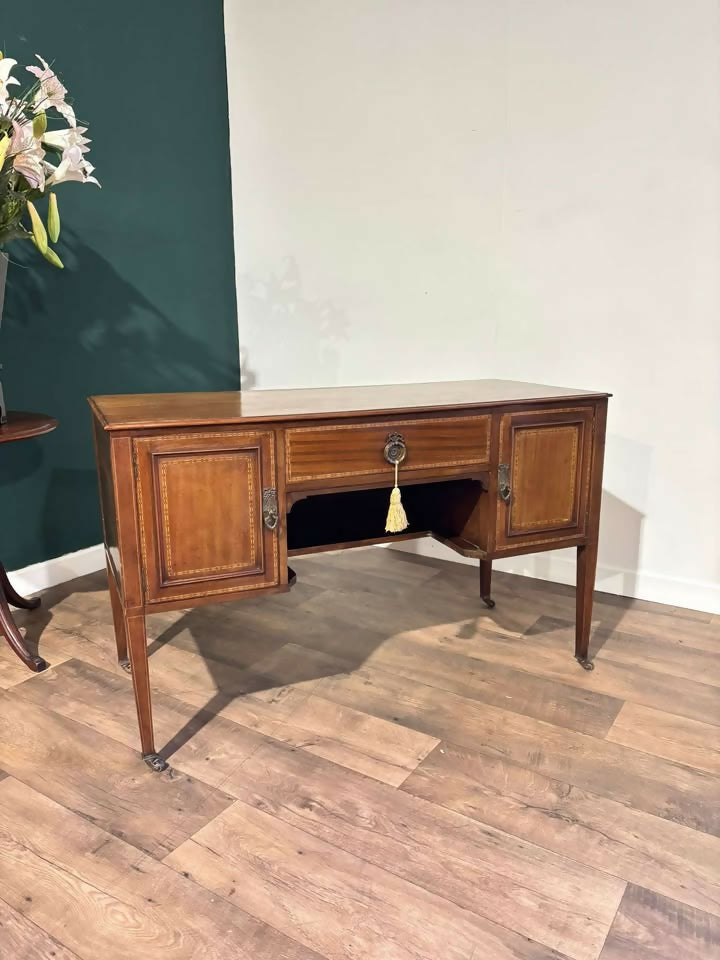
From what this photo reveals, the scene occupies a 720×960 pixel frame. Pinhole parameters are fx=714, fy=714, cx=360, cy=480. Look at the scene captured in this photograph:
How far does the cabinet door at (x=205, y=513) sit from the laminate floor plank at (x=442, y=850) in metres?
0.41

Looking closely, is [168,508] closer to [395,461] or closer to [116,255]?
[395,461]

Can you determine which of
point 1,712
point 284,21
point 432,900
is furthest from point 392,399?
point 284,21

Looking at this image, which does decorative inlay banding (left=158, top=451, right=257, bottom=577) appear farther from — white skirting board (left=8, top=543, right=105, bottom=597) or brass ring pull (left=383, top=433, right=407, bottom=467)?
white skirting board (left=8, top=543, right=105, bottom=597)

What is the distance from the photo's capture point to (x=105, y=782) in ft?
4.89

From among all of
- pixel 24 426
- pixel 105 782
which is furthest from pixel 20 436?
pixel 105 782

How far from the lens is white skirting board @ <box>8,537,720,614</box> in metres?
2.38

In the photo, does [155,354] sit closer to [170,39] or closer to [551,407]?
[170,39]

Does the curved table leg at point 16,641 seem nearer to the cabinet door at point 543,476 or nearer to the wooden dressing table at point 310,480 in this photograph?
the wooden dressing table at point 310,480

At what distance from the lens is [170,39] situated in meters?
2.83

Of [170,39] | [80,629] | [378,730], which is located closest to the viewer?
[378,730]

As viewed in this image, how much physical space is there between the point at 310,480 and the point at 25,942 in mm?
933

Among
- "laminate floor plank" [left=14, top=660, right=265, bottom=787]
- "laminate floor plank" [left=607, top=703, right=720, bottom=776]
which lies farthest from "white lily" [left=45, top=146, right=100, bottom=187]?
"laminate floor plank" [left=607, top=703, right=720, bottom=776]

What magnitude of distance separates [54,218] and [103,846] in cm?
136

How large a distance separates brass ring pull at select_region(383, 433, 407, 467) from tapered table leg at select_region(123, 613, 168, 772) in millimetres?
623
